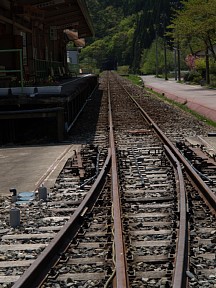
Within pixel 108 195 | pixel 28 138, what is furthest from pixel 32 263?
pixel 28 138

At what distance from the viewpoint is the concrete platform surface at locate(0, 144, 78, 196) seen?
1035 cm

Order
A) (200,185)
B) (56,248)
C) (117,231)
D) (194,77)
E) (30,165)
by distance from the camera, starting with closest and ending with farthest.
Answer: (56,248) < (117,231) < (200,185) < (30,165) < (194,77)

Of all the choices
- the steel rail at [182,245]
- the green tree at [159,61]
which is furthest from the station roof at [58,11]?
the green tree at [159,61]

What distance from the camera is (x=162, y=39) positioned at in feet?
410

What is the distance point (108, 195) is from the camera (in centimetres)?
897

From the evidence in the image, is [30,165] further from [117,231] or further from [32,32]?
[32,32]

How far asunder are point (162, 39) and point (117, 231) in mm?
121081

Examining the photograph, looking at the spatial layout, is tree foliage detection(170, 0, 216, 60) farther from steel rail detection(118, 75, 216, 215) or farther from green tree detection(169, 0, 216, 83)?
steel rail detection(118, 75, 216, 215)

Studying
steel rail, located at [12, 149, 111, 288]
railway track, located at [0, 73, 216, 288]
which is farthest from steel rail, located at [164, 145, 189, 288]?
steel rail, located at [12, 149, 111, 288]

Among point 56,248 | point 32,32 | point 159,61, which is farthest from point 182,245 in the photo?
point 159,61

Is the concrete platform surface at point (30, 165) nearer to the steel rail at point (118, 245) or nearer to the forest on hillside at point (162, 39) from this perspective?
the steel rail at point (118, 245)

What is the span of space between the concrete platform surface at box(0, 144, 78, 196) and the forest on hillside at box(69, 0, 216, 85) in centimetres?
3224

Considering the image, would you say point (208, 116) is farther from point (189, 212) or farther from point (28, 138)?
point (189, 212)

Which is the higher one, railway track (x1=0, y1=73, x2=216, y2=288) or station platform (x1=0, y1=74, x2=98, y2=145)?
station platform (x1=0, y1=74, x2=98, y2=145)
